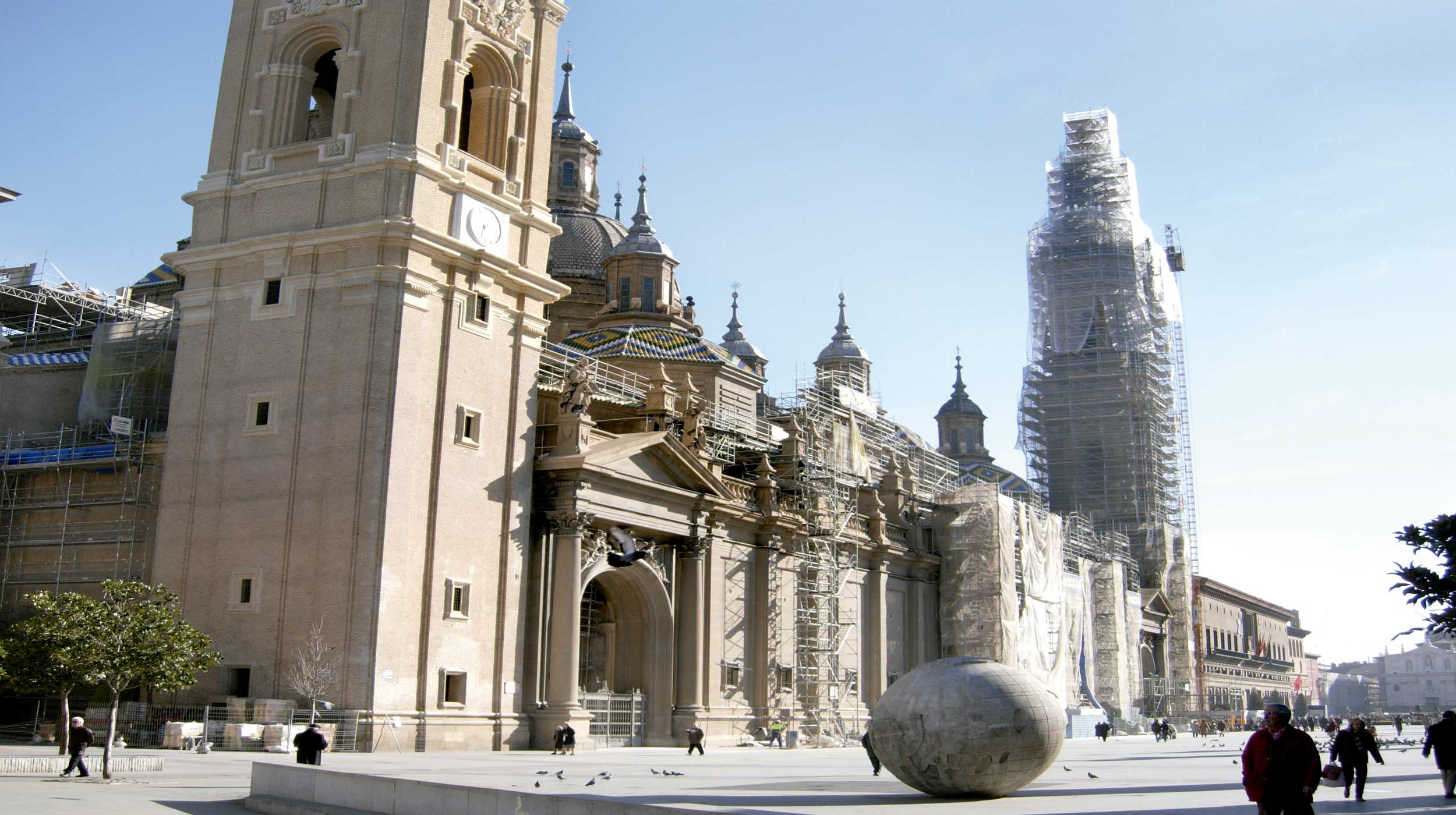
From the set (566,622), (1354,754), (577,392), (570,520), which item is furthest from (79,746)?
(577,392)

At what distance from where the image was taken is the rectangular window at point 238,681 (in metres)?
32.7

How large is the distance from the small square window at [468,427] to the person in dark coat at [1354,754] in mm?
21641

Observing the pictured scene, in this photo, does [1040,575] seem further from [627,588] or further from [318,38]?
[318,38]

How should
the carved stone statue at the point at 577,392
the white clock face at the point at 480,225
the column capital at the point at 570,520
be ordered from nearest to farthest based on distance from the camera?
the white clock face at the point at 480,225, the column capital at the point at 570,520, the carved stone statue at the point at 577,392

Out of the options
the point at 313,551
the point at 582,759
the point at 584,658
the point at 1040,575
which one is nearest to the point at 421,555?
the point at 313,551

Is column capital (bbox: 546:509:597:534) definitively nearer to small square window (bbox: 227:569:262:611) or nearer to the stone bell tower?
the stone bell tower

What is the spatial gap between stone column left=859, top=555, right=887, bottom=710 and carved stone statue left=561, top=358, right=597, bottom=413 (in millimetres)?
18494

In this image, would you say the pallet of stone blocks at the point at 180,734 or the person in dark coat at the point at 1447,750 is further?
the pallet of stone blocks at the point at 180,734

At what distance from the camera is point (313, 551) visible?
32.7 meters

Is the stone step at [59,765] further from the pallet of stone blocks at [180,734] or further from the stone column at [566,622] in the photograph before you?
the stone column at [566,622]

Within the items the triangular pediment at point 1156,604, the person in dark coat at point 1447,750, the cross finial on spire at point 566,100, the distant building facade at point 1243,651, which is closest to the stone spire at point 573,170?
the cross finial on spire at point 566,100

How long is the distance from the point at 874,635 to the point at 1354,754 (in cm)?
3492

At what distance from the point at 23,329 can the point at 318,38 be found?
16.5 meters

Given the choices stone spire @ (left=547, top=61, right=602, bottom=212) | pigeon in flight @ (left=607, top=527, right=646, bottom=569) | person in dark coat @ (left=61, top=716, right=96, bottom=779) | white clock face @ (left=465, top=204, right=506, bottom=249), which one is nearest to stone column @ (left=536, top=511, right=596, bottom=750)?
pigeon in flight @ (left=607, top=527, right=646, bottom=569)
